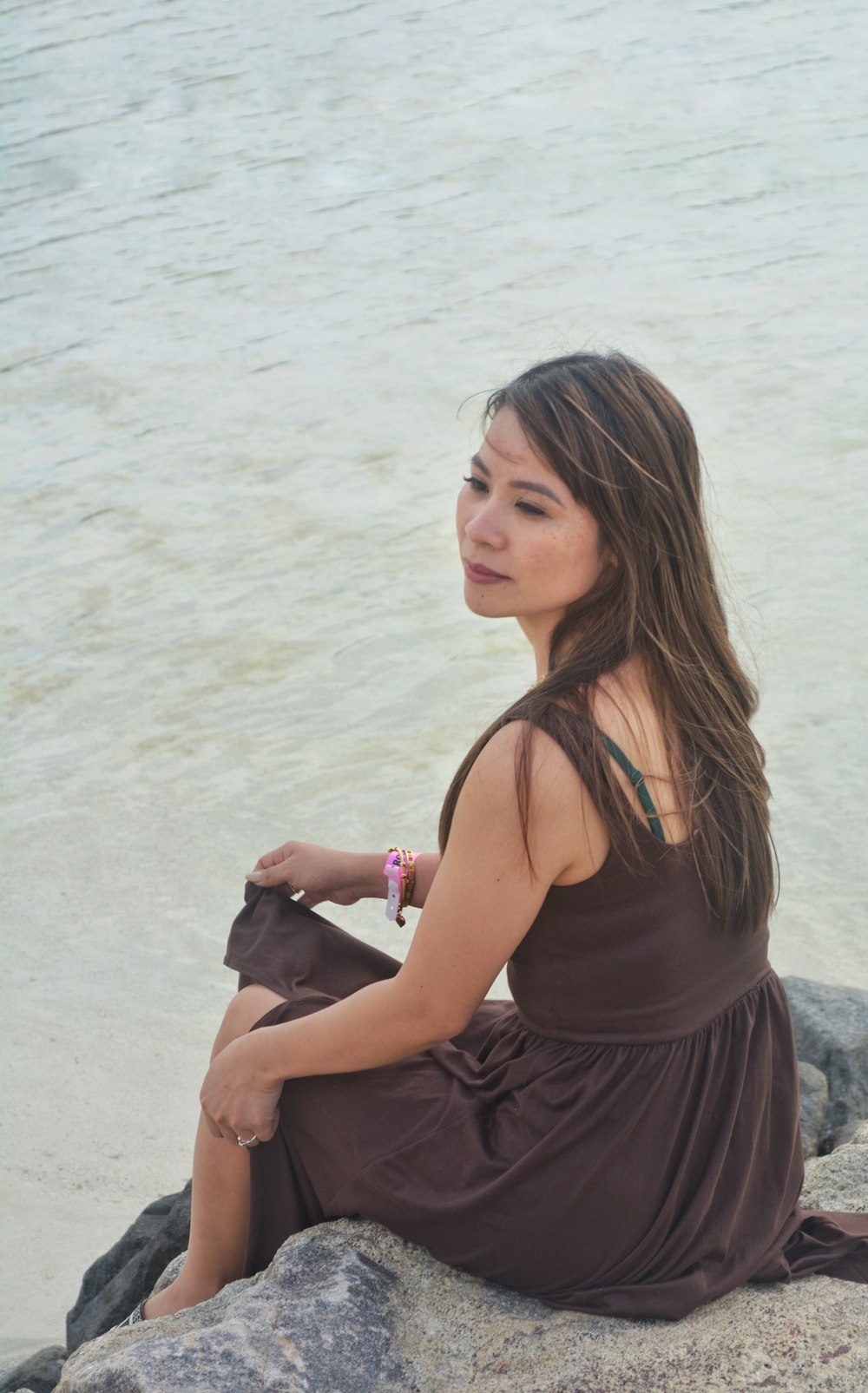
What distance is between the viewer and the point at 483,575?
6.12 feet

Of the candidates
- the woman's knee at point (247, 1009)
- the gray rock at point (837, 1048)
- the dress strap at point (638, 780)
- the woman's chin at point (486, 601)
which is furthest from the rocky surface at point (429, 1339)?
the gray rock at point (837, 1048)

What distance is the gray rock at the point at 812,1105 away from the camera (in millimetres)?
2793

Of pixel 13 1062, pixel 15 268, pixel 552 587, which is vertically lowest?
pixel 13 1062

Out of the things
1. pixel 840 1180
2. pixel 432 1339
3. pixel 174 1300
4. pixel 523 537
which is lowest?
pixel 840 1180

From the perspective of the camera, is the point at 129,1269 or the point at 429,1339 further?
the point at 129,1269

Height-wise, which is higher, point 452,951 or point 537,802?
point 537,802

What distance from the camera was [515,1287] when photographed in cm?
182

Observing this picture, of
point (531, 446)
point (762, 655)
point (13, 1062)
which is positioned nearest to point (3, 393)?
point (762, 655)

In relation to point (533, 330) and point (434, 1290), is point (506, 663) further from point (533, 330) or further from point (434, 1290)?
point (434, 1290)

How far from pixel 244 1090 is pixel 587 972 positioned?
0.45 meters

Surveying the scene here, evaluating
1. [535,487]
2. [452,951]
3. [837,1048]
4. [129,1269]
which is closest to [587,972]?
[452,951]

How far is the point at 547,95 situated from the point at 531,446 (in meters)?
12.3

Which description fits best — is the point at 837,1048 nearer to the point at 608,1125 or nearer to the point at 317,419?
the point at 608,1125

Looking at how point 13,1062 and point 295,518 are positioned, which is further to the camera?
point 295,518
